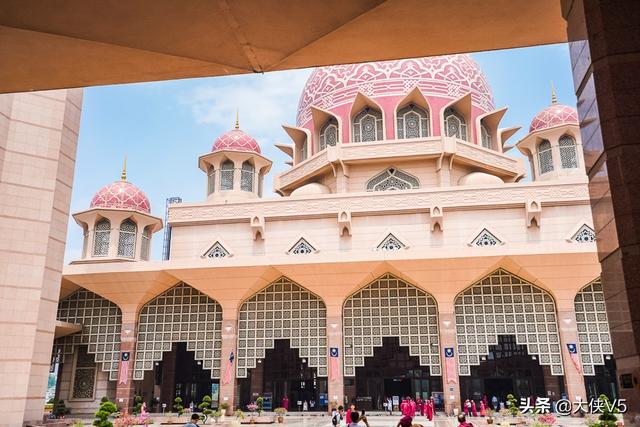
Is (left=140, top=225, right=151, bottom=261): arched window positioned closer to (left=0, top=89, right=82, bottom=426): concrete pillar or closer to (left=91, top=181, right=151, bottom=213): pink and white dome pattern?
(left=91, top=181, right=151, bottom=213): pink and white dome pattern

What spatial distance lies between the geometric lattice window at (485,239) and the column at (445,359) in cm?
326

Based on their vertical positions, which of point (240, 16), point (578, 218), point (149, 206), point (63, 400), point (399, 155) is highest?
point (399, 155)

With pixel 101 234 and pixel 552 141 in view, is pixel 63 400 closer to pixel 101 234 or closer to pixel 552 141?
pixel 101 234

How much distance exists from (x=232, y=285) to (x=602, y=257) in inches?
777

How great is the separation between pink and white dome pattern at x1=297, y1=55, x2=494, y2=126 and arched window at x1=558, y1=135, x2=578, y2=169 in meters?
5.08

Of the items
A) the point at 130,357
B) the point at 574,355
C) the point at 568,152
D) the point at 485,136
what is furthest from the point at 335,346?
the point at 485,136

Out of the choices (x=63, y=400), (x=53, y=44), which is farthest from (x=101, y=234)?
(x=53, y=44)

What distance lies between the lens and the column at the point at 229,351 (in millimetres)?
22141

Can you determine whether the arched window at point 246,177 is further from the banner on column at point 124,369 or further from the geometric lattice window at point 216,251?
the banner on column at point 124,369

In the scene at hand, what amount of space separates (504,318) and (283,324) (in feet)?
28.3

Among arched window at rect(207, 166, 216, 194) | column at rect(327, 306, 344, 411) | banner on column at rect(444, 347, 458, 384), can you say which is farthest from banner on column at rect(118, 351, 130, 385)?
banner on column at rect(444, 347, 458, 384)

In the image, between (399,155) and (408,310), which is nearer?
(408,310)

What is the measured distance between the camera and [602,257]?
3.99 metres

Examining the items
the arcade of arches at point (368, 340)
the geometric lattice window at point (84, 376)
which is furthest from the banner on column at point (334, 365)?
the geometric lattice window at point (84, 376)
